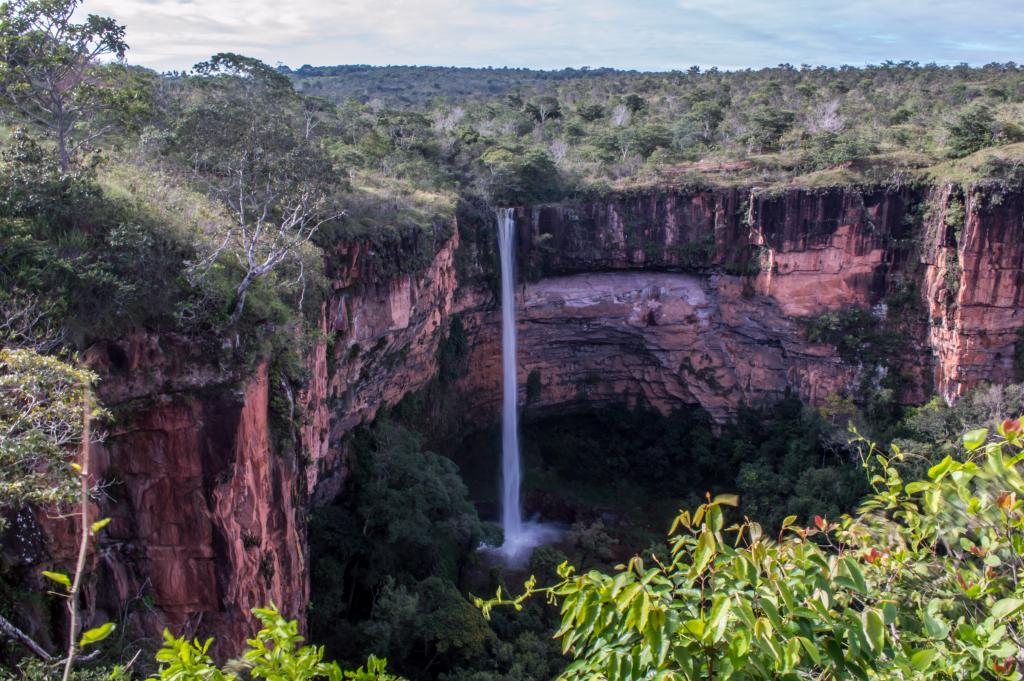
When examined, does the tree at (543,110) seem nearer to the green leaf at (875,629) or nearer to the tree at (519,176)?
the tree at (519,176)

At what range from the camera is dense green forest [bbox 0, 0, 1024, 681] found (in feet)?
8.88

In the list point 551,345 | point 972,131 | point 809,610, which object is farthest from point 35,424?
point 972,131

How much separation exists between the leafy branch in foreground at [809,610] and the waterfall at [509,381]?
63.3ft

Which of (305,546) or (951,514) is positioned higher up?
(951,514)

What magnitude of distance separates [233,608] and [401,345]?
32.0 ft

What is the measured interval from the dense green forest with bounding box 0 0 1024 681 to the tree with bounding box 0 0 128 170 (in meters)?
0.04


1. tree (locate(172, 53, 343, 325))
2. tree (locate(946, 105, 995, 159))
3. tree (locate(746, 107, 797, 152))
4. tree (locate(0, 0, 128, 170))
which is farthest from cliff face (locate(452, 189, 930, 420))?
tree (locate(0, 0, 128, 170))

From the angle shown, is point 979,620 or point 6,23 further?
point 6,23

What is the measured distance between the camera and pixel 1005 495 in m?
2.67

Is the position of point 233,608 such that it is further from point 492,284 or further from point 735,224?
point 735,224

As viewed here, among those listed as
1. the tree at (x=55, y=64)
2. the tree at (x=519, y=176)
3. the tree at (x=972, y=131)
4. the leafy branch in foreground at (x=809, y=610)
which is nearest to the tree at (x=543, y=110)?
the tree at (x=519, y=176)

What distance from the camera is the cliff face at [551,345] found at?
7770mm

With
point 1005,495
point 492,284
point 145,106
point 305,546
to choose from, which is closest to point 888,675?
point 1005,495

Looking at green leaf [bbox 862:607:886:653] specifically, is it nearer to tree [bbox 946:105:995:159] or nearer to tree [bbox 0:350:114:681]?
tree [bbox 0:350:114:681]
